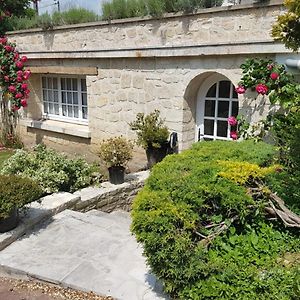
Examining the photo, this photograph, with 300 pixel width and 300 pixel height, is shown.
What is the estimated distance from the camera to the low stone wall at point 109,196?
536 centimetres

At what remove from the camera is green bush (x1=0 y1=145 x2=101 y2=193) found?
5.34 metres

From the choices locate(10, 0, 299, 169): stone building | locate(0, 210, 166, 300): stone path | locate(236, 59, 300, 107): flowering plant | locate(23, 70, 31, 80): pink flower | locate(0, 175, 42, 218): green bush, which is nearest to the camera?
locate(0, 210, 166, 300): stone path

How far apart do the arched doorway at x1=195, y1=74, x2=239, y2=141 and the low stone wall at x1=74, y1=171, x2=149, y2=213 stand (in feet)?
5.48

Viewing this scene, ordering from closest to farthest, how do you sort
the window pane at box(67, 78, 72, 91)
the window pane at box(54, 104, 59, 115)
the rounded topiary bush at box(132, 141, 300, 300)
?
1. the rounded topiary bush at box(132, 141, 300, 300)
2. the window pane at box(67, 78, 72, 91)
3. the window pane at box(54, 104, 59, 115)

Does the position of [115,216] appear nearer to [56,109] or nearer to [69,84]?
[69,84]

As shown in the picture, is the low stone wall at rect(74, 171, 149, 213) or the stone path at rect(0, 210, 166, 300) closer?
the stone path at rect(0, 210, 166, 300)

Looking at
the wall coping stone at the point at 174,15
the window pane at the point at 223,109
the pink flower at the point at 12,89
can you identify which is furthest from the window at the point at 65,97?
the window pane at the point at 223,109

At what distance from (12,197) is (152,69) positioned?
419 cm

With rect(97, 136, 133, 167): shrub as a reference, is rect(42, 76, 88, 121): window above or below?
above

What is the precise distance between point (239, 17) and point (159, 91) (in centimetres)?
211

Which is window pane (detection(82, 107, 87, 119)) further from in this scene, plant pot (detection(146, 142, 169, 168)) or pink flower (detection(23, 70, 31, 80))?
plant pot (detection(146, 142, 169, 168))

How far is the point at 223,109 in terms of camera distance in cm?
658

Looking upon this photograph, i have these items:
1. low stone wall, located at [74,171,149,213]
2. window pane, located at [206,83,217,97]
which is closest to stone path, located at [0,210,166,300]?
low stone wall, located at [74,171,149,213]

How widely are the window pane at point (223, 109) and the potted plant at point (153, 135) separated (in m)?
1.11
